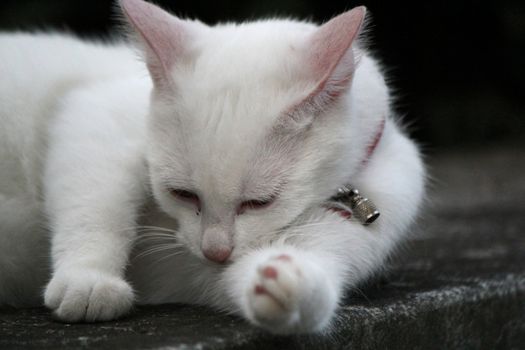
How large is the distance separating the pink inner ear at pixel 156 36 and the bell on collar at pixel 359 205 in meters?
0.53

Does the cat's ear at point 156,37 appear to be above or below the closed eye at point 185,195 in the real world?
above

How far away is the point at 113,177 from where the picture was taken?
1.90 metres

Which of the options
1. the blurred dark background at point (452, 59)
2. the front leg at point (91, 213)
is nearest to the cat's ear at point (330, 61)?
the front leg at point (91, 213)

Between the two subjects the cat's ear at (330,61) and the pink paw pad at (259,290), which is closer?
the pink paw pad at (259,290)

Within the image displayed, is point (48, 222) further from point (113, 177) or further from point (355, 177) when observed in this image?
point (355, 177)

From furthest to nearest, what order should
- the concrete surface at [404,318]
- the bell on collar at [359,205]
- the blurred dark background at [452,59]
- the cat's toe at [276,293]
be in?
the blurred dark background at [452,59], the bell on collar at [359,205], the concrete surface at [404,318], the cat's toe at [276,293]

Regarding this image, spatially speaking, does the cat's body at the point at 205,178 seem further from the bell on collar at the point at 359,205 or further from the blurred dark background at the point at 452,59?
the blurred dark background at the point at 452,59

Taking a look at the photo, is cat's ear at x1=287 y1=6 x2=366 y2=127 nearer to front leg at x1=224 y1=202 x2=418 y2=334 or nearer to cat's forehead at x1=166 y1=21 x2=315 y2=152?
cat's forehead at x1=166 y1=21 x2=315 y2=152

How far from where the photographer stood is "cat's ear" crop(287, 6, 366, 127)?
1.62 metres

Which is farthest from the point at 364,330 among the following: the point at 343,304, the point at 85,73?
the point at 85,73

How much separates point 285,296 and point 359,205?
54 cm

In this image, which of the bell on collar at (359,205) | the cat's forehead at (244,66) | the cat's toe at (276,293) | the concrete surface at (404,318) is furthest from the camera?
the bell on collar at (359,205)

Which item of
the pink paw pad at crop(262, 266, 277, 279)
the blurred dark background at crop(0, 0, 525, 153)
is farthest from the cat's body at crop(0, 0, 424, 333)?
the blurred dark background at crop(0, 0, 525, 153)

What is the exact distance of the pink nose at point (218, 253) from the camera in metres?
1.62
